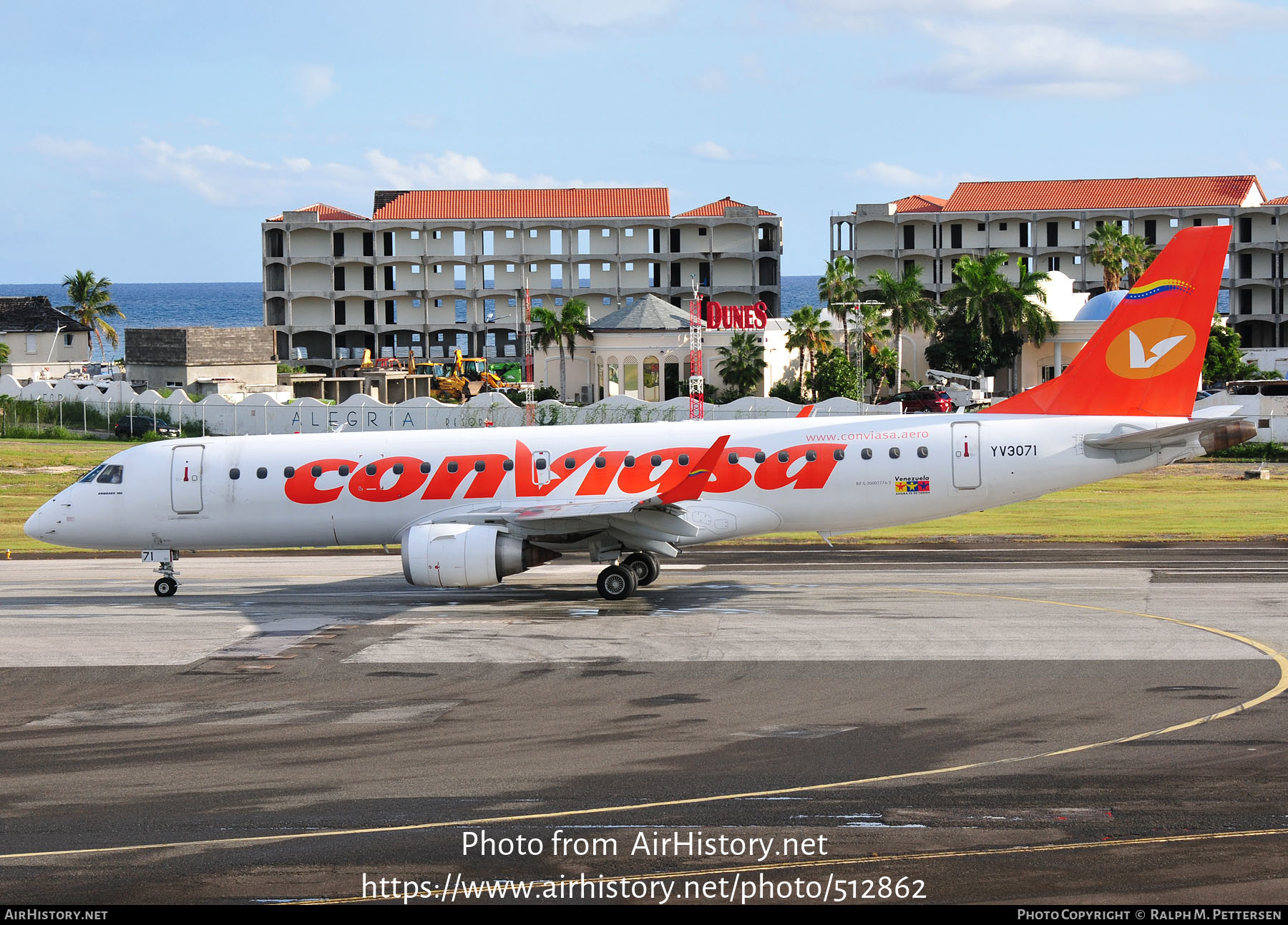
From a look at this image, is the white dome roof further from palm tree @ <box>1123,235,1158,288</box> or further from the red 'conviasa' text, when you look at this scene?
the red 'conviasa' text

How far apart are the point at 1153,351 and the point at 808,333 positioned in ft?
208

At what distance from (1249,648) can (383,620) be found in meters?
16.6

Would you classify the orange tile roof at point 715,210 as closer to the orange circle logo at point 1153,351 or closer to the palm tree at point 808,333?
the palm tree at point 808,333

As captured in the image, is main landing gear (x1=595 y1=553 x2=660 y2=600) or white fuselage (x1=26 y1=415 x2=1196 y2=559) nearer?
main landing gear (x1=595 y1=553 x2=660 y2=600)

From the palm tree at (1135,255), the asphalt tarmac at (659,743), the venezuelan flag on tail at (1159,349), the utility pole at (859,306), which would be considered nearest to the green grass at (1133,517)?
the venezuelan flag on tail at (1159,349)

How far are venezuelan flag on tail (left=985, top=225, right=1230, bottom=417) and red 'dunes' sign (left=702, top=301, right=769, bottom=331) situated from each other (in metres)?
61.1

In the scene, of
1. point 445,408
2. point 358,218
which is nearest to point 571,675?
point 445,408

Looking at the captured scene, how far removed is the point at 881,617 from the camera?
26328mm

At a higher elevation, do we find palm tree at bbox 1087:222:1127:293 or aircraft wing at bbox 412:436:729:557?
palm tree at bbox 1087:222:1127:293

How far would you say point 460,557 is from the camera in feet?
88.0

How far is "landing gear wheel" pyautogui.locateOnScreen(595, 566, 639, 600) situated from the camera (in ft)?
93.4

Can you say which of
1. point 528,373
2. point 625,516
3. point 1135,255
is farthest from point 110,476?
point 1135,255

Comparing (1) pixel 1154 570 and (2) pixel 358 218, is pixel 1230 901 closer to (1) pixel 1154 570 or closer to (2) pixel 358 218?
(1) pixel 1154 570

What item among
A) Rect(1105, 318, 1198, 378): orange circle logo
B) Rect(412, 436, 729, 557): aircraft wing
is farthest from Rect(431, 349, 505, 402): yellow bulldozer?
Rect(1105, 318, 1198, 378): orange circle logo
